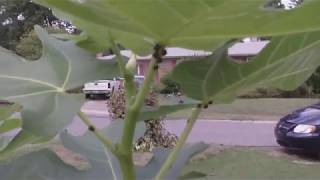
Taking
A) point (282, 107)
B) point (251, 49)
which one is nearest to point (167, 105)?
point (282, 107)

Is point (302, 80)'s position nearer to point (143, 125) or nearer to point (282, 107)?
point (143, 125)

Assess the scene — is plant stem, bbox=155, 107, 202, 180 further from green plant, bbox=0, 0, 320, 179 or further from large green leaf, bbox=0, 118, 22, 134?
large green leaf, bbox=0, 118, 22, 134

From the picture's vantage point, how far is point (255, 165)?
633cm

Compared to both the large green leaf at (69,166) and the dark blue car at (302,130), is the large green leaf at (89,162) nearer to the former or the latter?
the large green leaf at (69,166)

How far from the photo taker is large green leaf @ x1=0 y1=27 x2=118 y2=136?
41cm

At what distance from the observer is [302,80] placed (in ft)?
1.85

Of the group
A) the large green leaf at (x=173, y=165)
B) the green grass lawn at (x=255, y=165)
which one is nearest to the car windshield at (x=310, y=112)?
the green grass lawn at (x=255, y=165)

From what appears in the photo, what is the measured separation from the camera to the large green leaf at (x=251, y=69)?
494 millimetres

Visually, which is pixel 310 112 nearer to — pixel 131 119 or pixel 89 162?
pixel 89 162

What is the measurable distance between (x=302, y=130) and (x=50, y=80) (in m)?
6.49

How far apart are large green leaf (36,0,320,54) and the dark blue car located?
21.1ft

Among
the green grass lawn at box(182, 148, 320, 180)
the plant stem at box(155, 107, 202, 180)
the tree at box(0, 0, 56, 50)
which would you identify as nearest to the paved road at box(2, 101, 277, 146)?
the green grass lawn at box(182, 148, 320, 180)

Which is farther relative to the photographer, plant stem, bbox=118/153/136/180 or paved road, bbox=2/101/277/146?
paved road, bbox=2/101/277/146

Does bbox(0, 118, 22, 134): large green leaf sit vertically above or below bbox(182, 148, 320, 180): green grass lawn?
above
